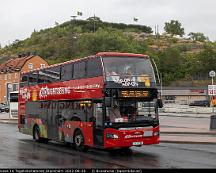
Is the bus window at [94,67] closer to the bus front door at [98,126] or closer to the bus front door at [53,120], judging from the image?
the bus front door at [98,126]

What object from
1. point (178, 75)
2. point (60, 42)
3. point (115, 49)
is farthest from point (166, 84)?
point (60, 42)

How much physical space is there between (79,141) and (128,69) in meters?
4.04

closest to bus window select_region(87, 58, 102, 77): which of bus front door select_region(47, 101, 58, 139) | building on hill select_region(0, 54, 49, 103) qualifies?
bus front door select_region(47, 101, 58, 139)

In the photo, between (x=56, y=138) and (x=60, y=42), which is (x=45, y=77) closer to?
(x=56, y=138)

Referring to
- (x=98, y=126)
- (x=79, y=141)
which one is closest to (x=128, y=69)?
(x=98, y=126)

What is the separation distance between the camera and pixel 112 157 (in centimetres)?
1781

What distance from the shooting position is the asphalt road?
15.2m

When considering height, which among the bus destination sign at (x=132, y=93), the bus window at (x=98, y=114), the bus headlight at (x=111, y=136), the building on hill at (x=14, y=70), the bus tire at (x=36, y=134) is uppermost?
the building on hill at (x=14, y=70)

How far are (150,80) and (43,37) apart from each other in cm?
17814

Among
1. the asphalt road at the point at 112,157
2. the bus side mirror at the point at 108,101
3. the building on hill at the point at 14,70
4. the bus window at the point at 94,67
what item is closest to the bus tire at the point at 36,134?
the asphalt road at the point at 112,157

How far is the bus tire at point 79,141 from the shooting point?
19938 millimetres

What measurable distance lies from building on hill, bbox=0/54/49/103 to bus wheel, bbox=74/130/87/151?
90089mm

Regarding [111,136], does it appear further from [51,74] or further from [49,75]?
[49,75]

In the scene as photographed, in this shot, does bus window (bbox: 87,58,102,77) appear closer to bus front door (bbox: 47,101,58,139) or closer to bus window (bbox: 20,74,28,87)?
bus front door (bbox: 47,101,58,139)
